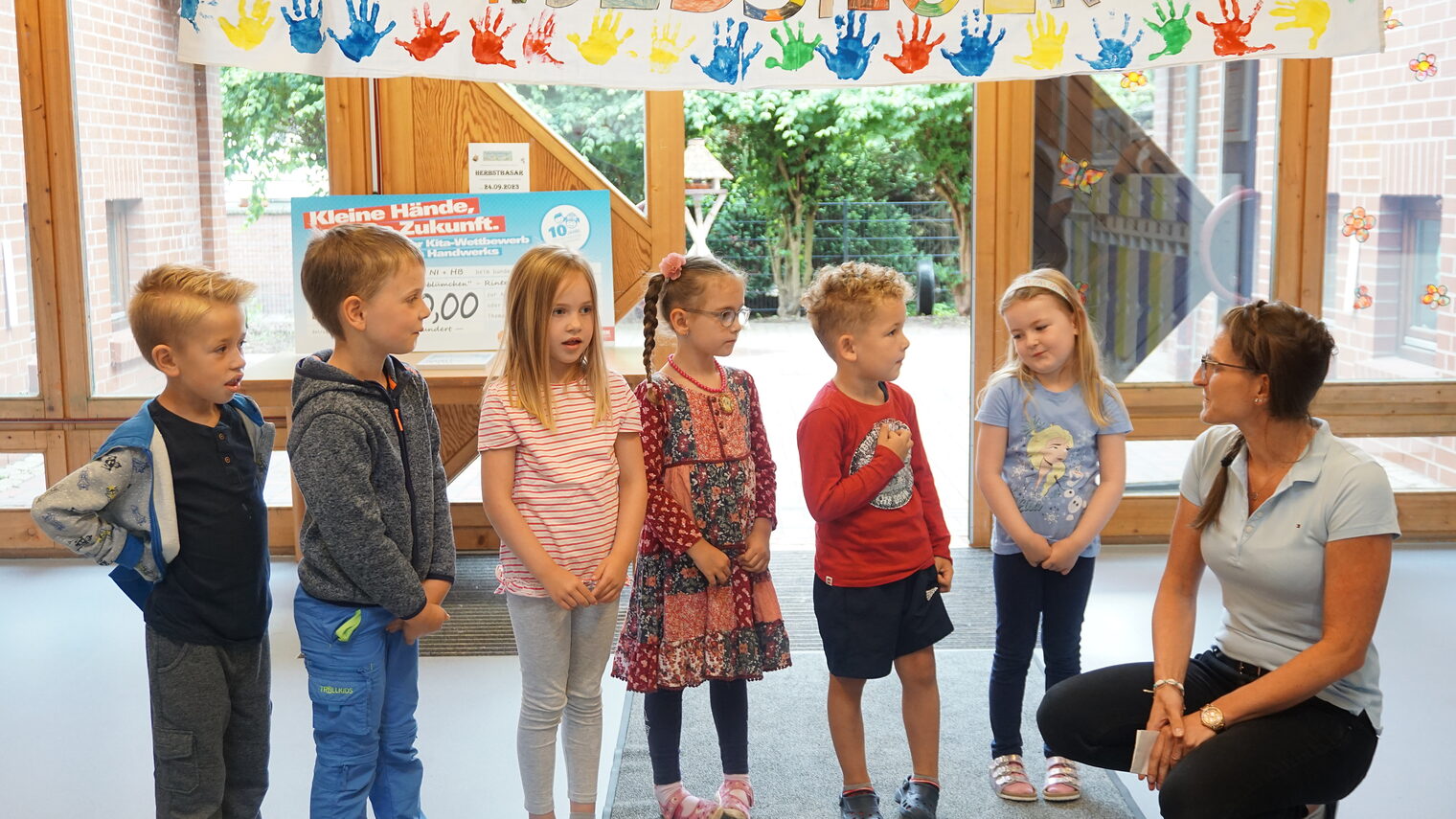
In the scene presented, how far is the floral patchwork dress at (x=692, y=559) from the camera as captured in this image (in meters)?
2.52

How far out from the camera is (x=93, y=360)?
4.62 metres

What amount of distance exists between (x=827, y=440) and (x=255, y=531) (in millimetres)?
1043

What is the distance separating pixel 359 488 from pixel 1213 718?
1443mm

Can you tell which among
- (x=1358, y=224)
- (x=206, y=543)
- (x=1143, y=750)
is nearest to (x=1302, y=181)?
(x=1358, y=224)

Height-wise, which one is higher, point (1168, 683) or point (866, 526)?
point (866, 526)

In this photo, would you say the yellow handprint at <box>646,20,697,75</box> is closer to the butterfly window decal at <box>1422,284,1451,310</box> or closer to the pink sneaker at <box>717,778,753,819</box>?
the pink sneaker at <box>717,778,753,819</box>

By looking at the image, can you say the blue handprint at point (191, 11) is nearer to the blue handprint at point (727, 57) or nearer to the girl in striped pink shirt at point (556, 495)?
the blue handprint at point (727, 57)

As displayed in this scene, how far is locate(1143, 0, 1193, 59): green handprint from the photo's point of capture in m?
3.51

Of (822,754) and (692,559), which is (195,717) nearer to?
(692,559)

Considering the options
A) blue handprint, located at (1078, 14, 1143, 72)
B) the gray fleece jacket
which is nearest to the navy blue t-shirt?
the gray fleece jacket

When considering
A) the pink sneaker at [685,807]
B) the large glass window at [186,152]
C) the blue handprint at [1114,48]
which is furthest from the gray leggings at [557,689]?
the large glass window at [186,152]

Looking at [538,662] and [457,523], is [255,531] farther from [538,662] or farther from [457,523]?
[457,523]

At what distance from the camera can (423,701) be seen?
10.9 feet

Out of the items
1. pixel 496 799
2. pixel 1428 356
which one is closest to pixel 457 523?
pixel 496 799
